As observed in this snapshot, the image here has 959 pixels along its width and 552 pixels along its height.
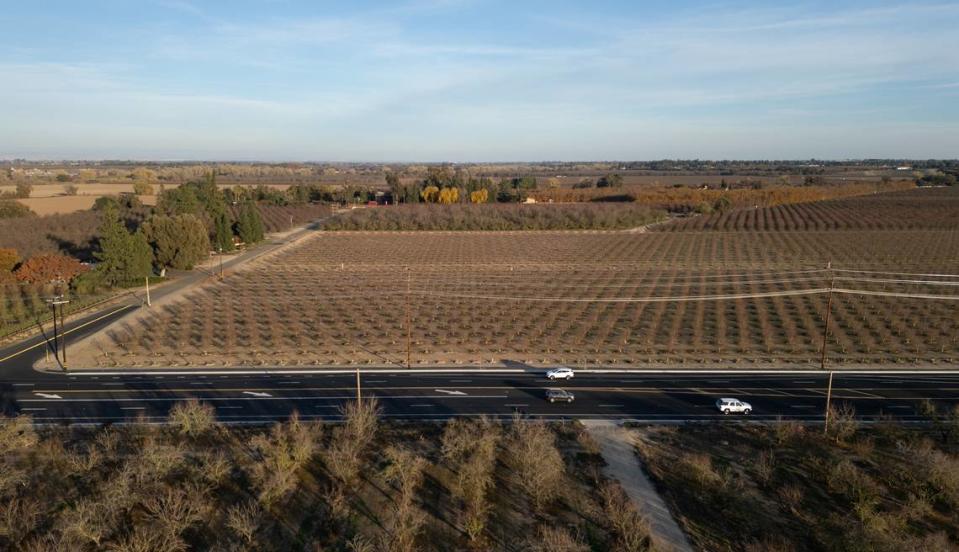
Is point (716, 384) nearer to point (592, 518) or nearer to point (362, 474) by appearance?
point (592, 518)

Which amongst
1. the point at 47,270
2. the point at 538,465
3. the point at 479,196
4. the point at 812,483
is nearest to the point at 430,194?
the point at 479,196

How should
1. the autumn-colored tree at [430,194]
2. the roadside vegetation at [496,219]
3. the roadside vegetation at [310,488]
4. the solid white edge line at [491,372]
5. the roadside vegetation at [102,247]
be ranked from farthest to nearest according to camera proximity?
1. the autumn-colored tree at [430,194]
2. the roadside vegetation at [496,219]
3. the roadside vegetation at [102,247]
4. the solid white edge line at [491,372]
5. the roadside vegetation at [310,488]

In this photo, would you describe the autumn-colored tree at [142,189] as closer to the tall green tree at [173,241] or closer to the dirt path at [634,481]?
the tall green tree at [173,241]

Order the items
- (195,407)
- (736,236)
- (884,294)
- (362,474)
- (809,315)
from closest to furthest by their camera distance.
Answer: (362,474) < (195,407) < (809,315) < (884,294) < (736,236)

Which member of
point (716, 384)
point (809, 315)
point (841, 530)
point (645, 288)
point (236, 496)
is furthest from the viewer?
point (645, 288)

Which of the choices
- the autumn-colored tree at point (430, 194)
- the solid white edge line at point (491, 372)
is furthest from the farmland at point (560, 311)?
the autumn-colored tree at point (430, 194)

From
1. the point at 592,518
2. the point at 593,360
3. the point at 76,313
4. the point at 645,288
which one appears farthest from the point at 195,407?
the point at 645,288

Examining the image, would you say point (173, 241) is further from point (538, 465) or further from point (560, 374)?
point (538, 465)
